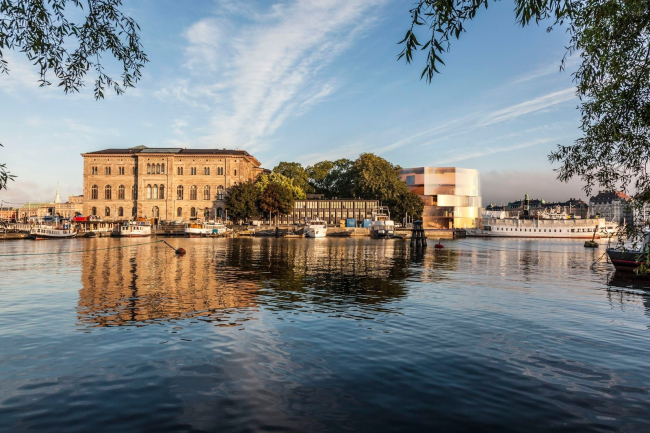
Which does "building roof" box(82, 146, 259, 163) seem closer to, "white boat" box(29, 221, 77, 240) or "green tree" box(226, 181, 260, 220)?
"green tree" box(226, 181, 260, 220)

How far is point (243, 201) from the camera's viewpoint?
115 metres

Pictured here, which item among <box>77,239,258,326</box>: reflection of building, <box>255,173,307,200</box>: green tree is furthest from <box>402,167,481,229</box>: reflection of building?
<box>77,239,258,326</box>: reflection of building

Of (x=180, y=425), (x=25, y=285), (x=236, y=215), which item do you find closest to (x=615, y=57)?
(x=180, y=425)

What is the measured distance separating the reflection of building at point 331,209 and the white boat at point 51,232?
57.5m

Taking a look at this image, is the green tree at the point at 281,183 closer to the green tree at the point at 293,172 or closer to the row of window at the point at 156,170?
the green tree at the point at 293,172

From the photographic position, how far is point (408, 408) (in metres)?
7.98

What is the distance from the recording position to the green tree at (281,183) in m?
121

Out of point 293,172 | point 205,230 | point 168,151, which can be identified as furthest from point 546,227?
point 168,151

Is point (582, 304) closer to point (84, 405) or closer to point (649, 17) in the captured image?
point (649, 17)

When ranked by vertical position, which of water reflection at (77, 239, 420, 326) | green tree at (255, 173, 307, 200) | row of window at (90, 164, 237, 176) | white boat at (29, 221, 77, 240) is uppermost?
row of window at (90, 164, 237, 176)

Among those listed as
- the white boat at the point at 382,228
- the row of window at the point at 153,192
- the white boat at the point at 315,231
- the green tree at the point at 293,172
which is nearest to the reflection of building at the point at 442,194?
the green tree at the point at 293,172

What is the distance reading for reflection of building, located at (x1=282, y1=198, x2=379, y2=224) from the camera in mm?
128625

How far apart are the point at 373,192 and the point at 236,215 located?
41672mm

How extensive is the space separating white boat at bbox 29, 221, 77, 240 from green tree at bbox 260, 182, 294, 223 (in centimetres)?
4491
